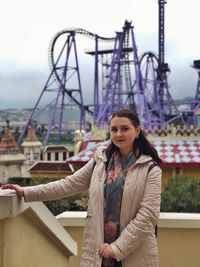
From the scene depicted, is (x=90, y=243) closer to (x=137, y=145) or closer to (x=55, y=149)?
(x=137, y=145)

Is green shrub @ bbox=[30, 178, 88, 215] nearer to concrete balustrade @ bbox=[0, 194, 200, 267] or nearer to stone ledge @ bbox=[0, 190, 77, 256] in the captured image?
concrete balustrade @ bbox=[0, 194, 200, 267]

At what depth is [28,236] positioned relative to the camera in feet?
5.19

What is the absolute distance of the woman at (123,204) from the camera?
151 centimetres

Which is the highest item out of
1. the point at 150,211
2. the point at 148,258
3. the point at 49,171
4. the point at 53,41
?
the point at 53,41

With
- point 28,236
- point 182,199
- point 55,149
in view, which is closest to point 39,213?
point 28,236

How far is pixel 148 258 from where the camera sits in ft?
5.03

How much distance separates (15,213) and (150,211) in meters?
0.45

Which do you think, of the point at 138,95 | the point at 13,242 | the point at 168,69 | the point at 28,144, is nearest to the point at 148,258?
the point at 13,242

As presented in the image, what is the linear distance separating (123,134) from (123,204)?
0.84 ft

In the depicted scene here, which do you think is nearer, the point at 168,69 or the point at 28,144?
the point at 28,144

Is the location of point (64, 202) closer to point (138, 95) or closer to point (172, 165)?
point (172, 165)

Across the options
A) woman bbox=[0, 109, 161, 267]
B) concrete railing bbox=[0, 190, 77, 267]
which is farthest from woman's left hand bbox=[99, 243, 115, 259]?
concrete railing bbox=[0, 190, 77, 267]

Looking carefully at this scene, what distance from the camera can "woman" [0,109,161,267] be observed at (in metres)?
1.51

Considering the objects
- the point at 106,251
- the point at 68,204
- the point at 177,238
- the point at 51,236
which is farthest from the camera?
the point at 68,204
